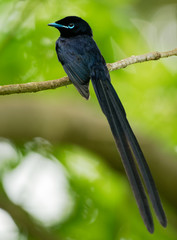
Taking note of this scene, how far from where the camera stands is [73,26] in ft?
15.8

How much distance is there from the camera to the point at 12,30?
5.45 meters

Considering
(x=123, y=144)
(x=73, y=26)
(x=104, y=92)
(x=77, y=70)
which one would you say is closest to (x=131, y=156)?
(x=123, y=144)

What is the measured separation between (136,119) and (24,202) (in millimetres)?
1682

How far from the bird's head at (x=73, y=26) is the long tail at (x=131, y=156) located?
4.44 ft

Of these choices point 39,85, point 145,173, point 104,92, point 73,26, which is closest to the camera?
point 145,173

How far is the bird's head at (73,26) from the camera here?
4.80 m

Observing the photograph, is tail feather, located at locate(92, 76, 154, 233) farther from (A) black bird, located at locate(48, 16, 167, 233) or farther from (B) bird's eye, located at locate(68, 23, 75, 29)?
(B) bird's eye, located at locate(68, 23, 75, 29)

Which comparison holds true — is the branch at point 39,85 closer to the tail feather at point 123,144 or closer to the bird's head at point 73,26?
the tail feather at point 123,144

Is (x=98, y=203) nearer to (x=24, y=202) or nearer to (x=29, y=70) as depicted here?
(x=24, y=202)

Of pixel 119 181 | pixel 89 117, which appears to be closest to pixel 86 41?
pixel 89 117

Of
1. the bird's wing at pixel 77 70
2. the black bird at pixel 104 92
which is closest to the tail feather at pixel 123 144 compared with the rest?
the black bird at pixel 104 92

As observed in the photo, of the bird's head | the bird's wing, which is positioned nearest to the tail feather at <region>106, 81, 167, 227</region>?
the bird's wing

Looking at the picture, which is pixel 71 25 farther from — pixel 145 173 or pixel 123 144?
pixel 145 173

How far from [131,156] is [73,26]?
7.83 feet
